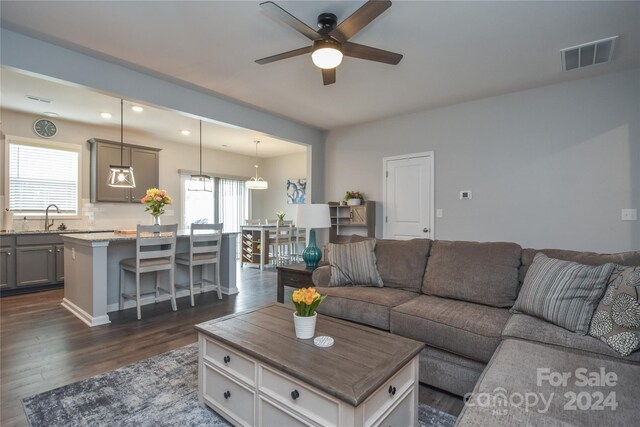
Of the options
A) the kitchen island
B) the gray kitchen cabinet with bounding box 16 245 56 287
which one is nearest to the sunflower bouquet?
the kitchen island

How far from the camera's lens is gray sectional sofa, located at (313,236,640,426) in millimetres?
1195

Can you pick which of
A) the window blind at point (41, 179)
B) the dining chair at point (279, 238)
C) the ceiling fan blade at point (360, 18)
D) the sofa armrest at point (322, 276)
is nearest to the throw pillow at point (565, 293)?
the sofa armrest at point (322, 276)

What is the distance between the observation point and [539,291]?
2059 mm

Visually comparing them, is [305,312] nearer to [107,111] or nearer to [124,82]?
[124,82]

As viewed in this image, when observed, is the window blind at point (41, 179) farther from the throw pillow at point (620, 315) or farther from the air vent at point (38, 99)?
the throw pillow at point (620, 315)

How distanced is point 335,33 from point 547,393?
93.1 inches

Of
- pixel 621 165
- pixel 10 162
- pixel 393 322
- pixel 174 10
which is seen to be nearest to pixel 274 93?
pixel 174 10

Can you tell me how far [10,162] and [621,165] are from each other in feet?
26.5

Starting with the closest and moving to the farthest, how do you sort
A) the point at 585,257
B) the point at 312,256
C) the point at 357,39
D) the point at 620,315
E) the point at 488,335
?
the point at 620,315 < the point at 488,335 < the point at 585,257 < the point at 357,39 < the point at 312,256

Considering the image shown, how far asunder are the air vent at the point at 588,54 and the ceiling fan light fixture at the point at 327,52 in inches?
86.5

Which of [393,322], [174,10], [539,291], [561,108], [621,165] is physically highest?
[174,10]

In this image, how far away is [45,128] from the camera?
5.15 meters

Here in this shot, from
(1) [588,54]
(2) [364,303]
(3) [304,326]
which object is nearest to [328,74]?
(2) [364,303]

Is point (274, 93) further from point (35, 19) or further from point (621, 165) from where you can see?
point (621, 165)
